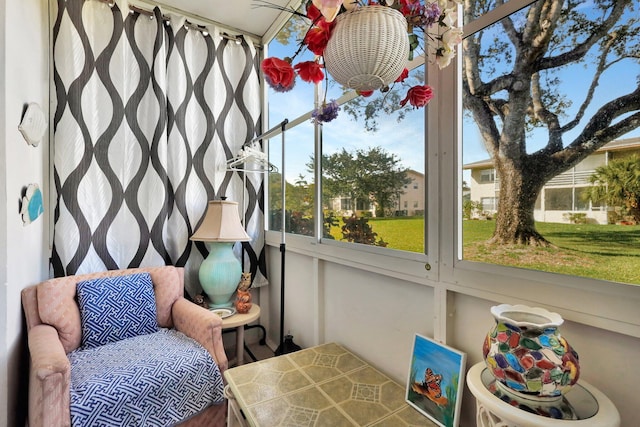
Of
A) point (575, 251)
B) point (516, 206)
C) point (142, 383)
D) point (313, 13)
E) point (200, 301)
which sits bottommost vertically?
point (142, 383)

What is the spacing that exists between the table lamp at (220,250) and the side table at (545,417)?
5.41 ft

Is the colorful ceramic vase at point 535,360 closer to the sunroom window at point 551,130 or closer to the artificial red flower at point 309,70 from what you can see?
the sunroom window at point 551,130

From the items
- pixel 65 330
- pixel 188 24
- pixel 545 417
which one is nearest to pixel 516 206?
pixel 545 417

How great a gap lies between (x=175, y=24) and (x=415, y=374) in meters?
2.75

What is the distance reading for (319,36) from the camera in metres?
0.84

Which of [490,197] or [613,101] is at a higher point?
[613,101]

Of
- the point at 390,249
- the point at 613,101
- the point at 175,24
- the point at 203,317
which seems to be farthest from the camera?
the point at 175,24

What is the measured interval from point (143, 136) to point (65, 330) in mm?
1317

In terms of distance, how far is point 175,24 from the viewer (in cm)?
224

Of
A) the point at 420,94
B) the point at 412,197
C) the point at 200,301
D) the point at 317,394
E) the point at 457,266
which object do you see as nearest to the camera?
the point at 420,94

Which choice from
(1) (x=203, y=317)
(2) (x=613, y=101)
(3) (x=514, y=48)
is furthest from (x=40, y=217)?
(2) (x=613, y=101)

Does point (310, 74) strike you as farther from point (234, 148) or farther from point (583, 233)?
point (234, 148)

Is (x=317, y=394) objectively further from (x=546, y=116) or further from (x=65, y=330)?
(x=65, y=330)

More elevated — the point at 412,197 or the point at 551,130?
the point at 551,130
